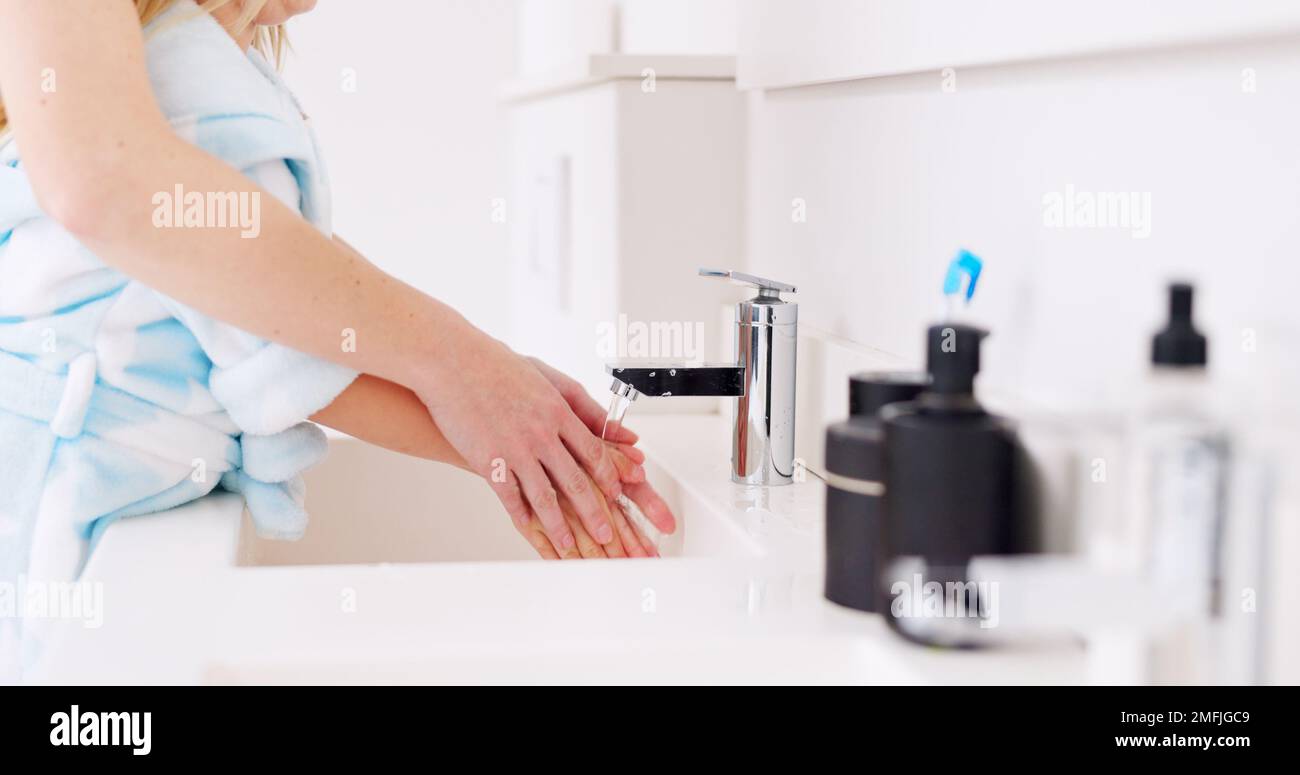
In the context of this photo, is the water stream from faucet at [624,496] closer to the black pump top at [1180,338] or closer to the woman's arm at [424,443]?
the woman's arm at [424,443]

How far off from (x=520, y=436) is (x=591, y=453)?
0.06m

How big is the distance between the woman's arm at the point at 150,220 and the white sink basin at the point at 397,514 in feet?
1.03

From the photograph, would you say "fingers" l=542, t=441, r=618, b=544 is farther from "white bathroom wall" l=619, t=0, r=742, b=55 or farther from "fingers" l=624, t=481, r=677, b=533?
"white bathroom wall" l=619, t=0, r=742, b=55

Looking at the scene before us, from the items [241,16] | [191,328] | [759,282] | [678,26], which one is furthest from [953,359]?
[678,26]

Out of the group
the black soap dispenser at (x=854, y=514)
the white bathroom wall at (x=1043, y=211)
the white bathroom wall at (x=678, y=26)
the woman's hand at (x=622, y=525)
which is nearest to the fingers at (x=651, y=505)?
the woman's hand at (x=622, y=525)

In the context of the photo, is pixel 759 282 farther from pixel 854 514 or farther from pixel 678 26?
pixel 678 26

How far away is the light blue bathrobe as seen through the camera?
87cm

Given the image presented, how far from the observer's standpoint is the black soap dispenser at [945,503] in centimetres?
60

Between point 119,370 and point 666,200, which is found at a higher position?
point 666,200

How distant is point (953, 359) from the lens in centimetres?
62

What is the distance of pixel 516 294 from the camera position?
2273 mm

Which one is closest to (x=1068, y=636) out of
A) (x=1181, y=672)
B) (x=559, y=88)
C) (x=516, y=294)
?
(x=1181, y=672)

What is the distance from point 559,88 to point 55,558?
101 cm

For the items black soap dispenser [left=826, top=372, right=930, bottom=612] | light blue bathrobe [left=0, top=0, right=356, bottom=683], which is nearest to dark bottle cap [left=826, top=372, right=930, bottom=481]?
black soap dispenser [left=826, top=372, right=930, bottom=612]
